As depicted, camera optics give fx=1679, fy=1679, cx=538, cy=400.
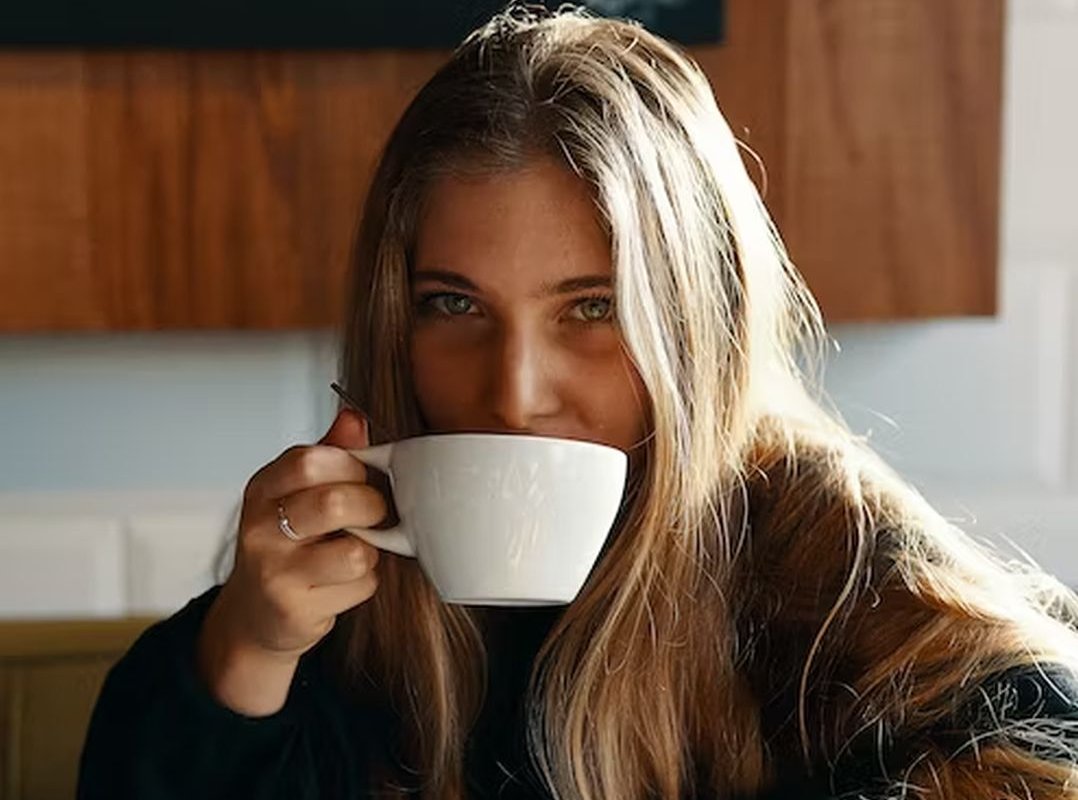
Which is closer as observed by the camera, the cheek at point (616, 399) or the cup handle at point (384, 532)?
the cup handle at point (384, 532)

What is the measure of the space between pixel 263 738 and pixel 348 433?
19cm

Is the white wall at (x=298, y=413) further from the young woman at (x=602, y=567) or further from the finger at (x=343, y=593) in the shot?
the finger at (x=343, y=593)

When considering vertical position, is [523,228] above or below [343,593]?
above

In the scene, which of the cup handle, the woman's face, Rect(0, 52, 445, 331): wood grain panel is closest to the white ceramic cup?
the cup handle

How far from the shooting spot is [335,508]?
77cm

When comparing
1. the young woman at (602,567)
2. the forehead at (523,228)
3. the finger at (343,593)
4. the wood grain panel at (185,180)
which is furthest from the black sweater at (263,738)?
the wood grain panel at (185,180)

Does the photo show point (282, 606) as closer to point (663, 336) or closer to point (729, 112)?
point (663, 336)

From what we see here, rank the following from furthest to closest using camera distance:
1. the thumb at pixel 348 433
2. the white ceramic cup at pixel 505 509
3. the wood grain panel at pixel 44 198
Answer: the wood grain panel at pixel 44 198, the thumb at pixel 348 433, the white ceramic cup at pixel 505 509

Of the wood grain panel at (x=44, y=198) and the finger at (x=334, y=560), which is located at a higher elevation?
the wood grain panel at (x=44, y=198)

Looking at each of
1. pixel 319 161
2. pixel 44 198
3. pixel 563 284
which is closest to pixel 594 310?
pixel 563 284

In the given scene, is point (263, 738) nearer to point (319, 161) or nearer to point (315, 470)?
point (315, 470)

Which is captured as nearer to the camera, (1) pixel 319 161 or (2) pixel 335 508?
(2) pixel 335 508

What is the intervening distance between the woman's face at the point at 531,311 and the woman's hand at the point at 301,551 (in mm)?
78

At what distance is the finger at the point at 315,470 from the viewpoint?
779 mm
